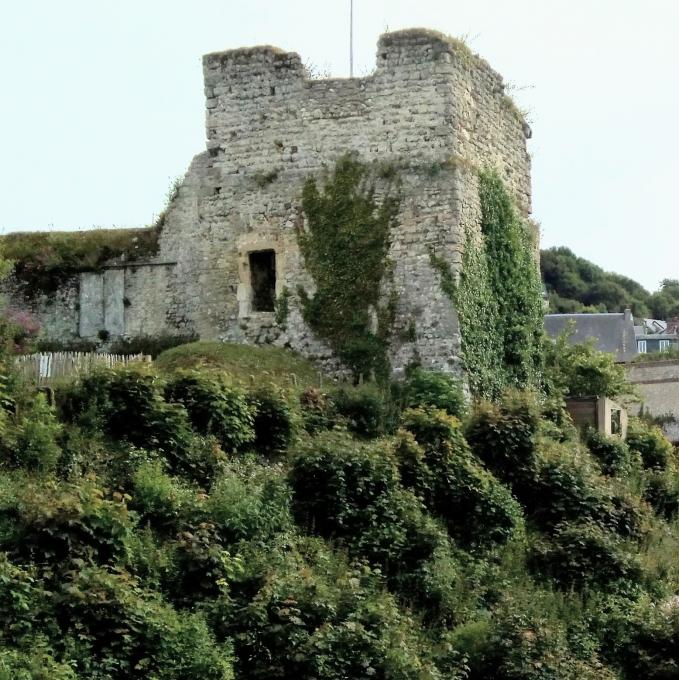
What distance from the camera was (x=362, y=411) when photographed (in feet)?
68.9

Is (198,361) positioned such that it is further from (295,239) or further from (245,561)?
(245,561)

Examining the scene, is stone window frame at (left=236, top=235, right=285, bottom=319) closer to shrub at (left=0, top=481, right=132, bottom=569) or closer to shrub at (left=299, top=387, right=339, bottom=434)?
shrub at (left=299, top=387, right=339, bottom=434)

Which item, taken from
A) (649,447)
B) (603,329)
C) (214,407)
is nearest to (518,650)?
(214,407)

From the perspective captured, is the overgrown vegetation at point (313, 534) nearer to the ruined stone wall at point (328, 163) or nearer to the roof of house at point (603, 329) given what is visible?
the ruined stone wall at point (328, 163)

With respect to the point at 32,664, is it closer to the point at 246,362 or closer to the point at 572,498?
the point at 246,362

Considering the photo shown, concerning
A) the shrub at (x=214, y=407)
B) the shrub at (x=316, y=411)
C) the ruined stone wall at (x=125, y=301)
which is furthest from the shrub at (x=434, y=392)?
the ruined stone wall at (x=125, y=301)

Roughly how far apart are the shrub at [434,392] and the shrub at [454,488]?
107cm

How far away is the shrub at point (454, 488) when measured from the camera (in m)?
19.3

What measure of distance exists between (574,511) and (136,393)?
679 centimetres

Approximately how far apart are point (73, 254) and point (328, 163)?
5.23 m

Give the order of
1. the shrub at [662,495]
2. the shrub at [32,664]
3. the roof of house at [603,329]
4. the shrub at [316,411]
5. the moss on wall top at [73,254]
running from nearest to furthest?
the shrub at [32,664] < the shrub at [316,411] < the shrub at [662,495] < the moss on wall top at [73,254] < the roof of house at [603,329]

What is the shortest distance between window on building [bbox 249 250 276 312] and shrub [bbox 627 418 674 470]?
6786mm

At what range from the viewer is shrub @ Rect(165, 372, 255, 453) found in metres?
18.0

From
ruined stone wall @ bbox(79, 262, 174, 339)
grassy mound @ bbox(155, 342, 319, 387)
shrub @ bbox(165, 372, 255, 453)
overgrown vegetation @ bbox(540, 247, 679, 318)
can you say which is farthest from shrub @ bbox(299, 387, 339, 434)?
overgrown vegetation @ bbox(540, 247, 679, 318)
